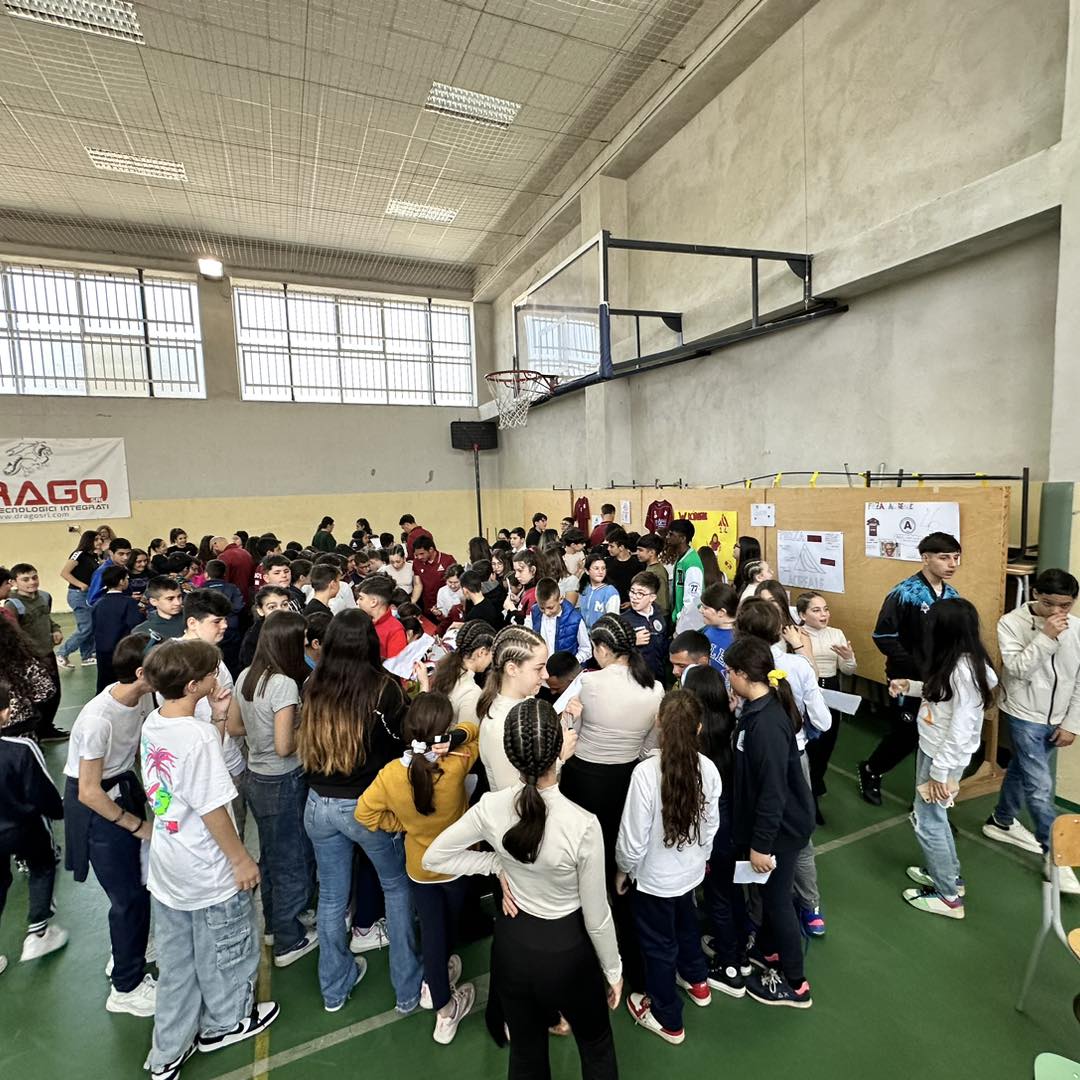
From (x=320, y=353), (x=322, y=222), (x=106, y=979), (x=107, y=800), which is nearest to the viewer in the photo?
(x=107, y=800)

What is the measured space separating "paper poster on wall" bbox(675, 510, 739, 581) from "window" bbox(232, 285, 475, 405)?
30.3 feet

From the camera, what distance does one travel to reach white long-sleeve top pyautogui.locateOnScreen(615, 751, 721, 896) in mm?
1883

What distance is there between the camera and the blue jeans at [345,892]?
6.81 ft

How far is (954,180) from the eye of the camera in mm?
4277

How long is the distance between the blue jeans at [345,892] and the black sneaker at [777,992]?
1.34 meters

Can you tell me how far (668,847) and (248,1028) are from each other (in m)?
1.75

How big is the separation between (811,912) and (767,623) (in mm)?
1322

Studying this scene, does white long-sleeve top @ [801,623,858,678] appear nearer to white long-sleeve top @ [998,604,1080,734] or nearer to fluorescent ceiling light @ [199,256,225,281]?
white long-sleeve top @ [998,604,1080,734]

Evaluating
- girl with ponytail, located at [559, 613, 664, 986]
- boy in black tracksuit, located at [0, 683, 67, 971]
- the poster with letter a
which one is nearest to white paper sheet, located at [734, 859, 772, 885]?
girl with ponytail, located at [559, 613, 664, 986]

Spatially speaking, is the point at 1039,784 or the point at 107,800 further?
the point at 1039,784

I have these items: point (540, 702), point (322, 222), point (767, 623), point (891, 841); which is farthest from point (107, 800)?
point (322, 222)

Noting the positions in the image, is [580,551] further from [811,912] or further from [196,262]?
[196,262]

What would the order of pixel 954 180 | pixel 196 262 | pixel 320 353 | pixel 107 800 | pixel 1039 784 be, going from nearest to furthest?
pixel 107 800
pixel 1039 784
pixel 954 180
pixel 196 262
pixel 320 353

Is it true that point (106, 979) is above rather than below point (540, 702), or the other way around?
below
